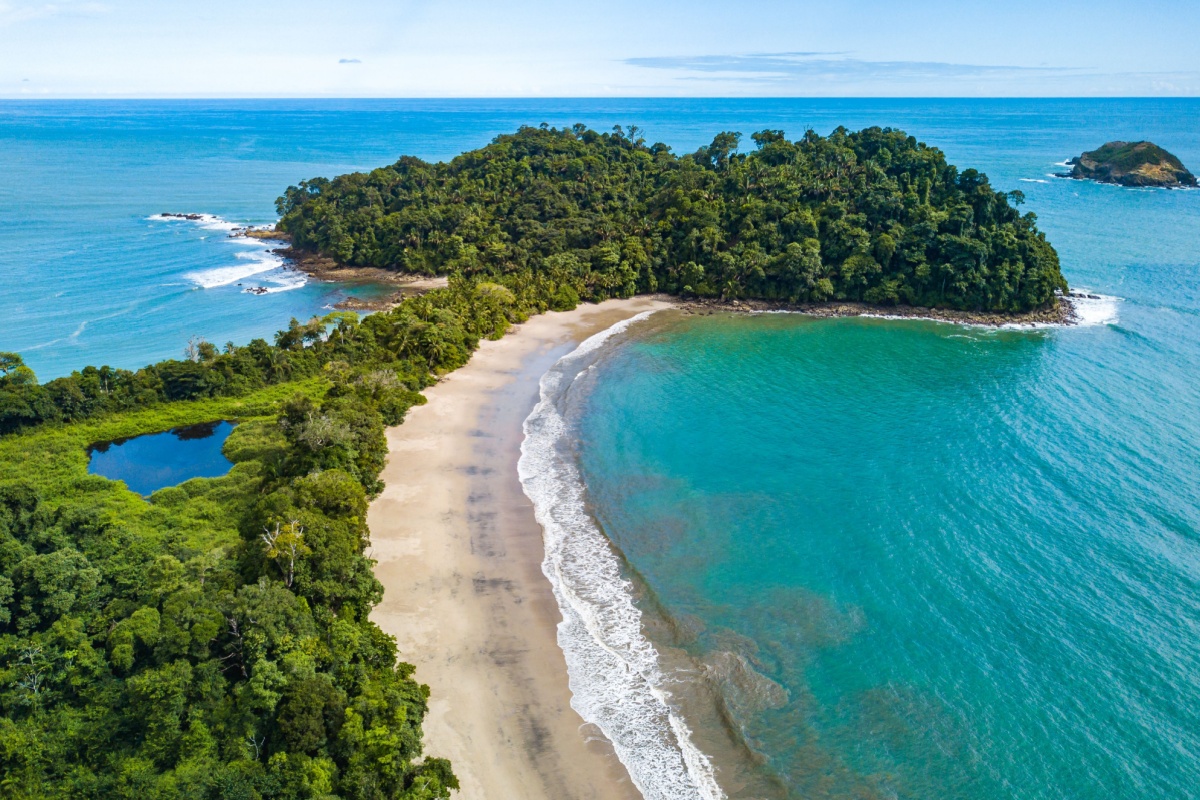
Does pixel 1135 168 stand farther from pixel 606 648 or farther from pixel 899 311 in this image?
pixel 606 648

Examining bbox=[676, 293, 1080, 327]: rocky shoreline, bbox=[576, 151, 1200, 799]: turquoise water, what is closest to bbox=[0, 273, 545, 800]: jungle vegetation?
bbox=[576, 151, 1200, 799]: turquoise water

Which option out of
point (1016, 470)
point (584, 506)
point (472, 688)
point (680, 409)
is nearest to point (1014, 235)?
point (1016, 470)

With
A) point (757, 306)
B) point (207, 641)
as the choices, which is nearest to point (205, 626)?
point (207, 641)

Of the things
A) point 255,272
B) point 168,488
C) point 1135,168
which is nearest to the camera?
point 168,488

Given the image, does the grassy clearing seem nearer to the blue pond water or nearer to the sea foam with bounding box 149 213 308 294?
the blue pond water

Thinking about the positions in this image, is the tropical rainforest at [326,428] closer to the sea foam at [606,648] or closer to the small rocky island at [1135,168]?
the sea foam at [606,648]

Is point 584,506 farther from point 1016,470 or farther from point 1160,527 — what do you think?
point 1160,527
